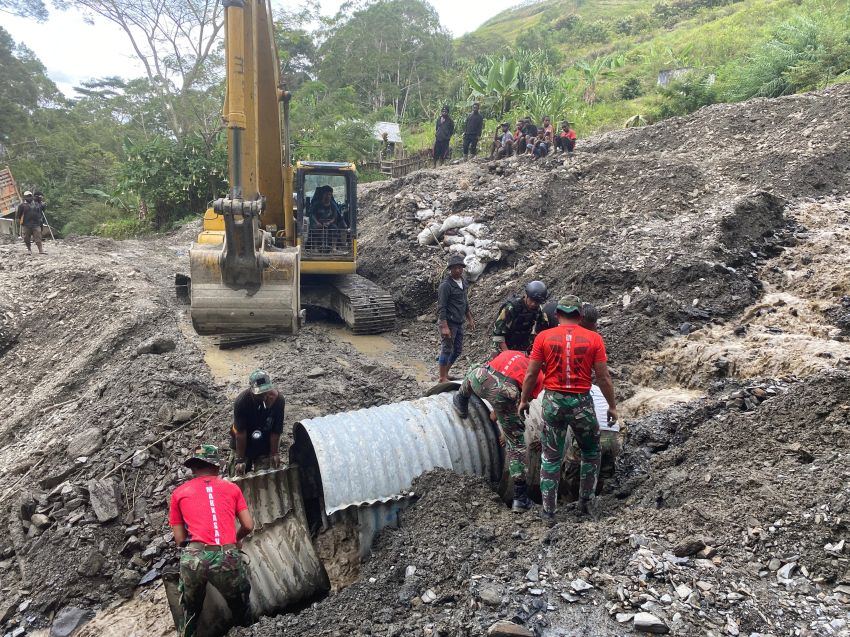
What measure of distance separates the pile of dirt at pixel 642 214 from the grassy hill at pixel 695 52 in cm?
309

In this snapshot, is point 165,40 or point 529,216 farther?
point 165,40

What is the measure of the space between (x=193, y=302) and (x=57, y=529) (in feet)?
7.76

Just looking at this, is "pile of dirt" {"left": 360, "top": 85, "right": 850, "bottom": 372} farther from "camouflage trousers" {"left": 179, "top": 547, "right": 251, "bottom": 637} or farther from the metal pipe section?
"camouflage trousers" {"left": 179, "top": 547, "right": 251, "bottom": 637}

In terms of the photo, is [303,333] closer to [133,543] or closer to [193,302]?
[193,302]

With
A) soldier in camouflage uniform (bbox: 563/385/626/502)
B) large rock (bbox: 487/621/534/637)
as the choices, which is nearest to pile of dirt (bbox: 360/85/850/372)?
soldier in camouflage uniform (bbox: 563/385/626/502)

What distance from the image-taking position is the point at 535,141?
16500 millimetres

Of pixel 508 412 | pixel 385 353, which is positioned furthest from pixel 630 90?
pixel 508 412

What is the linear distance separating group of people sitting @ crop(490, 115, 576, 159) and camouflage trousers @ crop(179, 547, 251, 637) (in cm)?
1341

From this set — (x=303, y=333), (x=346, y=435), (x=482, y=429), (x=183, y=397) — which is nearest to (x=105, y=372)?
(x=183, y=397)

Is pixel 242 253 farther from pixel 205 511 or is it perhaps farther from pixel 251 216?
pixel 205 511

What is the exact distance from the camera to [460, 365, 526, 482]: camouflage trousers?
4.75 meters

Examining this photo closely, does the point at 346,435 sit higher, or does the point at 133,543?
the point at 346,435

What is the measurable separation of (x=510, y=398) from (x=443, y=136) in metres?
16.0

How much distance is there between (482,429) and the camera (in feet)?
17.4
